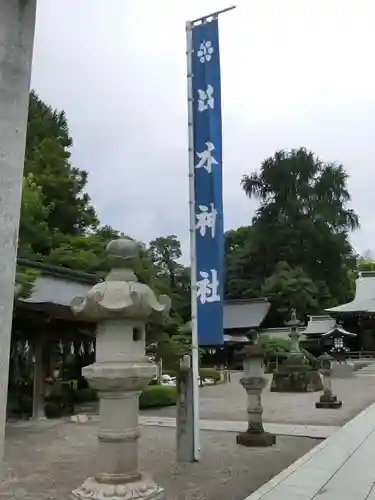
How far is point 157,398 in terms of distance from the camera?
15945mm

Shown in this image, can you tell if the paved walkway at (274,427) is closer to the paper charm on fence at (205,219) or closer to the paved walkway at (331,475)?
the paved walkway at (331,475)

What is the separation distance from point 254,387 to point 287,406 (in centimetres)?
758

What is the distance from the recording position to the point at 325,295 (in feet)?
159

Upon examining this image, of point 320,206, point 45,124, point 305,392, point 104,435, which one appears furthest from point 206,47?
point 320,206

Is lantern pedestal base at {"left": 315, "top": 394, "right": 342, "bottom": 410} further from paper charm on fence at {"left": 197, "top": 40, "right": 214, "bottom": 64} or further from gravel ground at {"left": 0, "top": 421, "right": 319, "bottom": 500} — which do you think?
paper charm on fence at {"left": 197, "top": 40, "right": 214, "bottom": 64}

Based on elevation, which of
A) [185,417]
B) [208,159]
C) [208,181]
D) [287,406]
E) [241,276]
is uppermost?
[241,276]

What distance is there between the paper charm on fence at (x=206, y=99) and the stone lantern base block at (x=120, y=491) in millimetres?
5977

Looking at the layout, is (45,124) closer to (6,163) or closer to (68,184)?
(68,184)

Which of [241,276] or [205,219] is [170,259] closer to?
[241,276]

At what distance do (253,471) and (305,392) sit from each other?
14121 millimetres

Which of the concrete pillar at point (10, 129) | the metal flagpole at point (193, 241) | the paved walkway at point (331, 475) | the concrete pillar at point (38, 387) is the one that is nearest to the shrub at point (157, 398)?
the concrete pillar at point (38, 387)

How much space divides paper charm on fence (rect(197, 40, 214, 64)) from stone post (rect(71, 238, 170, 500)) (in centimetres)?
546

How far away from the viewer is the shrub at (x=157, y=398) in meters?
15.6

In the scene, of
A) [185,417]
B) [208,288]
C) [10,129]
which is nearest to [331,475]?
[185,417]
